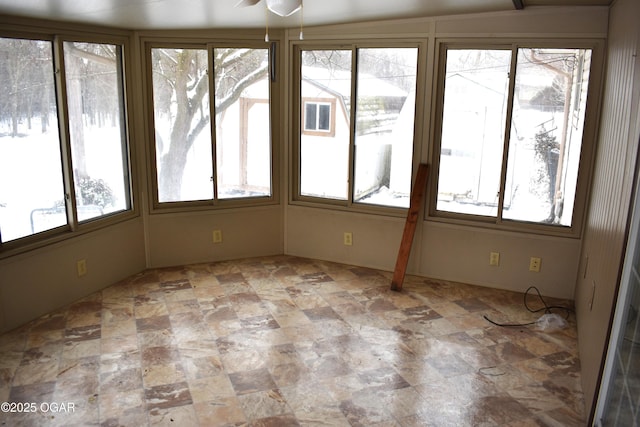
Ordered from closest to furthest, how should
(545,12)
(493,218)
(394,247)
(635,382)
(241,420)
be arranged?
(635,382) → (241,420) → (545,12) → (493,218) → (394,247)

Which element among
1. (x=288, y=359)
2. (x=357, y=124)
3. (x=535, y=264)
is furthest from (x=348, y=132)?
(x=288, y=359)

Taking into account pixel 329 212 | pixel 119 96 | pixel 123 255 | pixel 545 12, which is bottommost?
pixel 123 255

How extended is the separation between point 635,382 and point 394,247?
9.63 ft

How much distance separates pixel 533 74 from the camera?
417cm

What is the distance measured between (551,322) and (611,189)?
130cm

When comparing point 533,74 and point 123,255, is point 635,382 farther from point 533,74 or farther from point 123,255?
point 123,255

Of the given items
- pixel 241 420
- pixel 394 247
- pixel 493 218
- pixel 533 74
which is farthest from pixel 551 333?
pixel 241 420

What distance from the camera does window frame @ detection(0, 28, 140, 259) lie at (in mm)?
3779

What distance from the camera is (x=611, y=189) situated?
3035mm

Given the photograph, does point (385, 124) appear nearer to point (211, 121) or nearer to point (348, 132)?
point (348, 132)

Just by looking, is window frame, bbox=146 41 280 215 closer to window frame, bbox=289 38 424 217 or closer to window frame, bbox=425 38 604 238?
window frame, bbox=289 38 424 217

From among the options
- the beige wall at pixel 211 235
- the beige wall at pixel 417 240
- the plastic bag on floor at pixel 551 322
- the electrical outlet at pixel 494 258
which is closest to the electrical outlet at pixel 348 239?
the beige wall at pixel 417 240

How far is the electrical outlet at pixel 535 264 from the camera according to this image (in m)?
4.38

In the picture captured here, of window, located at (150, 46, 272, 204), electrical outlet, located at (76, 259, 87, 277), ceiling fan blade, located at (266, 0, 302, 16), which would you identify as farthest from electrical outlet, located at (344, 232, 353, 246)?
ceiling fan blade, located at (266, 0, 302, 16)
